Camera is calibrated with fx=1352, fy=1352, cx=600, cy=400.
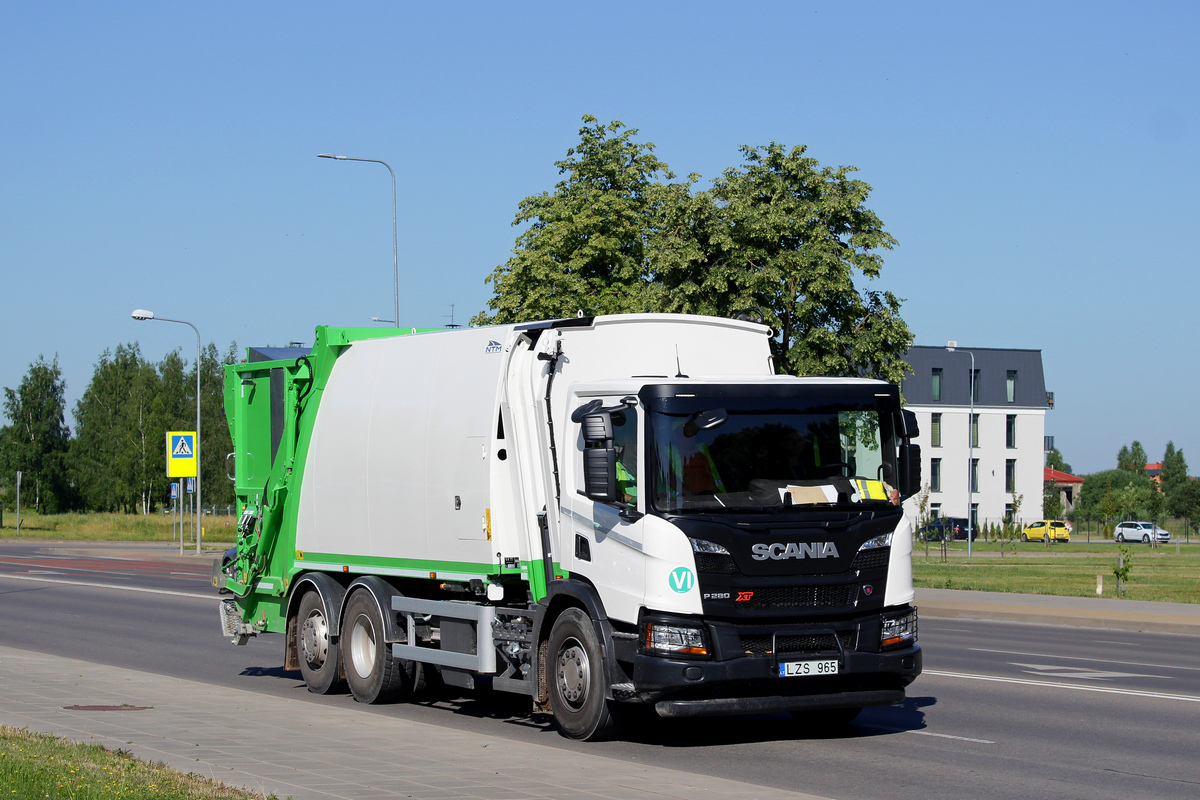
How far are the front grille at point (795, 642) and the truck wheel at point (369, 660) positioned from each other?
3944 millimetres

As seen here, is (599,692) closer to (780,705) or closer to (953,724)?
(780,705)

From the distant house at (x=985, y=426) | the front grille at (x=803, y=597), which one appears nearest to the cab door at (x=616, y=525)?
the front grille at (x=803, y=597)

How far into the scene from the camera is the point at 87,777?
754cm

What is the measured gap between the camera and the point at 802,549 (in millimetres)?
9438

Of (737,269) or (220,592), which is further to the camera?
(737,269)

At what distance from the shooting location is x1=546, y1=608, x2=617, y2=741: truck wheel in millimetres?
9703

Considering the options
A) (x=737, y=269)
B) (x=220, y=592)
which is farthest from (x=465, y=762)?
(x=737, y=269)

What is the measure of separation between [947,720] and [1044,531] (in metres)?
74.7

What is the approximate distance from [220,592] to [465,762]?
732cm

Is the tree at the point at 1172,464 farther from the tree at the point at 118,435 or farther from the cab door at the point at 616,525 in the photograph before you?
the cab door at the point at 616,525

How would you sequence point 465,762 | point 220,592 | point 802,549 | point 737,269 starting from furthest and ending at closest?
point 737,269 → point 220,592 → point 802,549 → point 465,762

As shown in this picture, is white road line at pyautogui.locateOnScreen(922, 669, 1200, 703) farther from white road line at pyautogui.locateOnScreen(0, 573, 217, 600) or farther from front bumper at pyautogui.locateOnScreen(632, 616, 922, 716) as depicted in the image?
white road line at pyautogui.locateOnScreen(0, 573, 217, 600)

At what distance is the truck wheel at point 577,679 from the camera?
9703 millimetres

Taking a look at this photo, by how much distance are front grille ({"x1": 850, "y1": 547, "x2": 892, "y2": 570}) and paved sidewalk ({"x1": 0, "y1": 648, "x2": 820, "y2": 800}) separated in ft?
6.86
